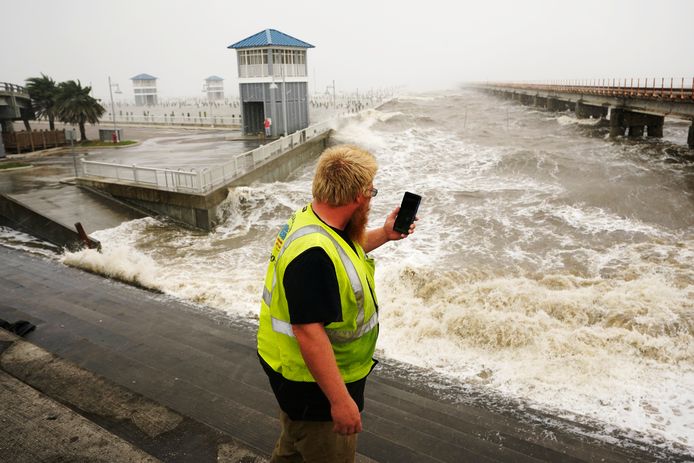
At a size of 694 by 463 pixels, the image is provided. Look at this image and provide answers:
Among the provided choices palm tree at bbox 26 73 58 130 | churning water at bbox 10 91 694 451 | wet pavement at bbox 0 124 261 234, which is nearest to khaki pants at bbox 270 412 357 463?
churning water at bbox 10 91 694 451

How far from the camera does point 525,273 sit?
448 inches

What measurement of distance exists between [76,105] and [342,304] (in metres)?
36.4

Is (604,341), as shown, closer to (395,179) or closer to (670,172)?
(395,179)

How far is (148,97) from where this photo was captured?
138 m

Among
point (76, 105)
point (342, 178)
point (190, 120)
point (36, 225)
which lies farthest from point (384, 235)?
point (190, 120)

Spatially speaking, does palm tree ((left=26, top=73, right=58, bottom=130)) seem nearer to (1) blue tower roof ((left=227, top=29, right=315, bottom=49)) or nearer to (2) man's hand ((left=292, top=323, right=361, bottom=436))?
(1) blue tower roof ((left=227, top=29, right=315, bottom=49))

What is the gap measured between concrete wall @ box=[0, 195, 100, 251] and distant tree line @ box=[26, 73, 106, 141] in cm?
1968

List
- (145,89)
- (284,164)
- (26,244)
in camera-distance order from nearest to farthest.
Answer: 1. (26,244)
2. (284,164)
3. (145,89)

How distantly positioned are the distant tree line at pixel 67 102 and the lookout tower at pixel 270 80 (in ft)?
32.4

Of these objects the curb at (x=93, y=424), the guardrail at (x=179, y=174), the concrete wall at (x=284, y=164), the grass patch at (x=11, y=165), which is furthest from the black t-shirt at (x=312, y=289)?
the grass patch at (x=11, y=165)

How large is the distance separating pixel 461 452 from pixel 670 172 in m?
24.0

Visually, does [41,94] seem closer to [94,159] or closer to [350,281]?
[94,159]

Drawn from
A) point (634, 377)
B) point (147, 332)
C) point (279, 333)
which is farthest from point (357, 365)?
point (634, 377)

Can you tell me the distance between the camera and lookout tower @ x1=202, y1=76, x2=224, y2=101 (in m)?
171
